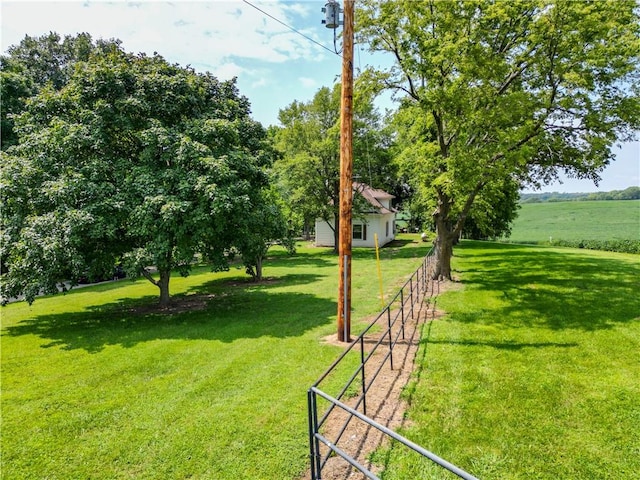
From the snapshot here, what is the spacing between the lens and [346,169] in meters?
8.09

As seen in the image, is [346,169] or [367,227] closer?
[346,169]

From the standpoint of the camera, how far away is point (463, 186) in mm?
11062

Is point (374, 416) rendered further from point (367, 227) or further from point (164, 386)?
point (367, 227)

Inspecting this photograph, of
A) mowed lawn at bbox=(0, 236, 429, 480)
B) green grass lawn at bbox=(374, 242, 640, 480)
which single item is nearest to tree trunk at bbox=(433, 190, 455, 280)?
green grass lawn at bbox=(374, 242, 640, 480)

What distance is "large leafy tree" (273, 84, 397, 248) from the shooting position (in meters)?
27.3

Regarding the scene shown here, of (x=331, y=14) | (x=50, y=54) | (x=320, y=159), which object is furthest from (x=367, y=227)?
(x=50, y=54)

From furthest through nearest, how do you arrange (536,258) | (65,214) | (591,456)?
(536,258)
(65,214)
(591,456)

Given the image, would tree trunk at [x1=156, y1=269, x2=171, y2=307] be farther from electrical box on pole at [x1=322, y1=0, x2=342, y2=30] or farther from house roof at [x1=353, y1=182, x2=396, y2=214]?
house roof at [x1=353, y1=182, x2=396, y2=214]

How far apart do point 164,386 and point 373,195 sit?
31.5 metres

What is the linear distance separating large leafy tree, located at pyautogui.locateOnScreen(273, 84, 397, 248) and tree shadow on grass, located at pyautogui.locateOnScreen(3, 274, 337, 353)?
14108mm

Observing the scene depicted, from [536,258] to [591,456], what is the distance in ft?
66.9

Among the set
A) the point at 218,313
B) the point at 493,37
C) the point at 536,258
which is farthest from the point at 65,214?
the point at 536,258

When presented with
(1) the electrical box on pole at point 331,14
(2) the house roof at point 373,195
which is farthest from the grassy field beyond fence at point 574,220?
(1) the electrical box on pole at point 331,14

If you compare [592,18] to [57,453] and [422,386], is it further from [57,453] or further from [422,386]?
[57,453]
